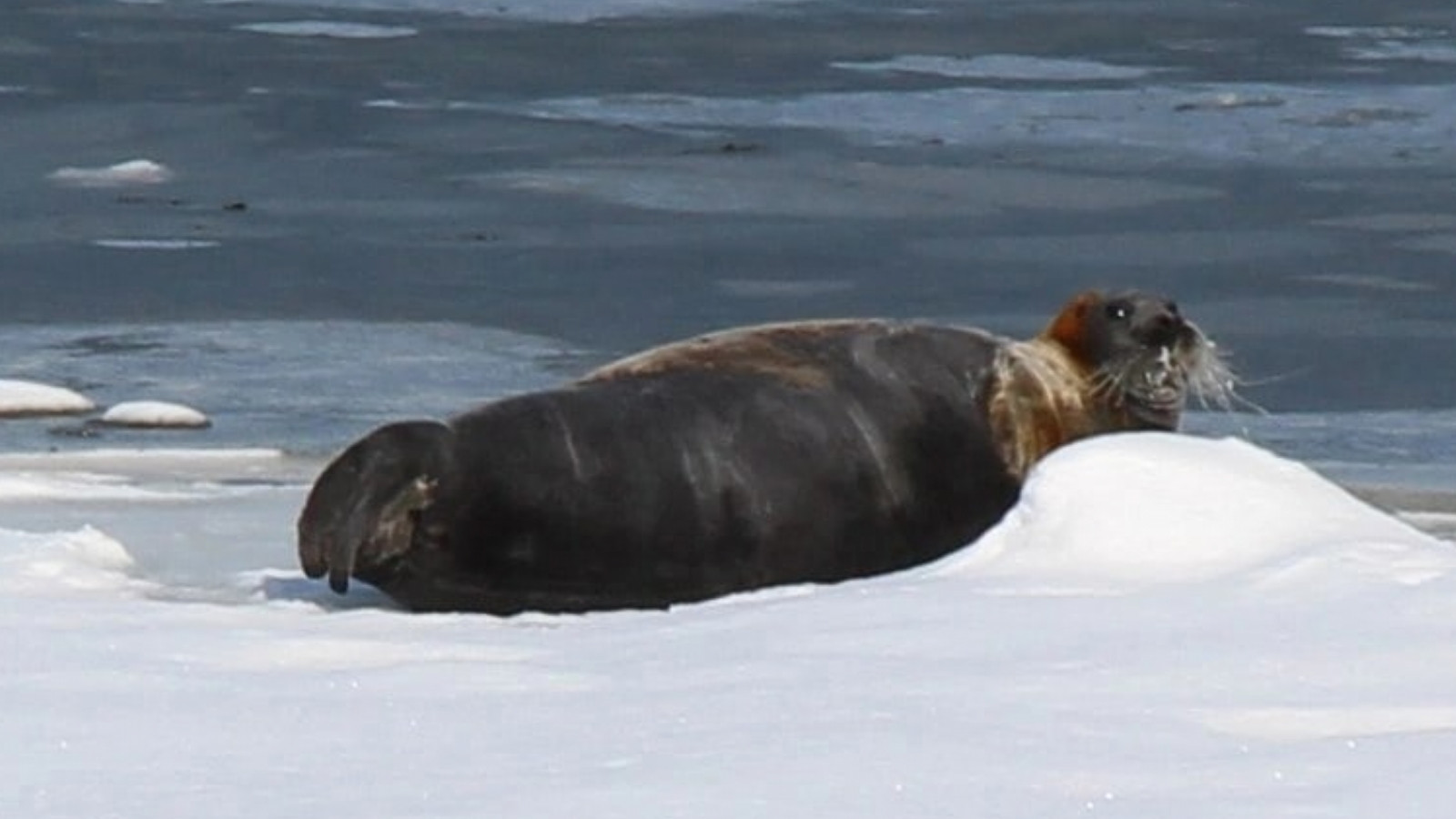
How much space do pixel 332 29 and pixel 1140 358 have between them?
9.44 m

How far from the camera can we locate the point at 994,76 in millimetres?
13297

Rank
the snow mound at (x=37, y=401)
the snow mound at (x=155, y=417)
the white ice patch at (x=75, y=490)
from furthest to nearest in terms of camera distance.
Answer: the snow mound at (x=37, y=401), the snow mound at (x=155, y=417), the white ice patch at (x=75, y=490)

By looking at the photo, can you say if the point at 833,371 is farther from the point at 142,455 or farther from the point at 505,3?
the point at 505,3

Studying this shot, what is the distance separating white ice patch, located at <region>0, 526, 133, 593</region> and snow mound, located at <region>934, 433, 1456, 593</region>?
1.07 meters

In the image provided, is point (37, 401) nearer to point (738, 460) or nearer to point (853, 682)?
point (738, 460)

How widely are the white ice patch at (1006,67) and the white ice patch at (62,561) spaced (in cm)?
837

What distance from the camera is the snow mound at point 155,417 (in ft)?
24.1

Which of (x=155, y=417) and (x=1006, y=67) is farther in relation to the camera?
(x=1006, y=67)

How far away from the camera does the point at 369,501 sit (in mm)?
4953

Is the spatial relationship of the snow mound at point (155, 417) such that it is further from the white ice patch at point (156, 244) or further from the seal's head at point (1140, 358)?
the white ice patch at point (156, 244)

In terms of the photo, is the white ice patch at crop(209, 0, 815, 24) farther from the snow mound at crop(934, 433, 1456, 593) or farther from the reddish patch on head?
the snow mound at crop(934, 433, 1456, 593)


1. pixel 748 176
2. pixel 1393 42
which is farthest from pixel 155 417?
pixel 1393 42

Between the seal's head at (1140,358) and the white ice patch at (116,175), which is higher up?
the seal's head at (1140,358)

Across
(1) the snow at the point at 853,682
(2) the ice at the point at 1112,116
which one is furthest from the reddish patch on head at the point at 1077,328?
(2) the ice at the point at 1112,116
